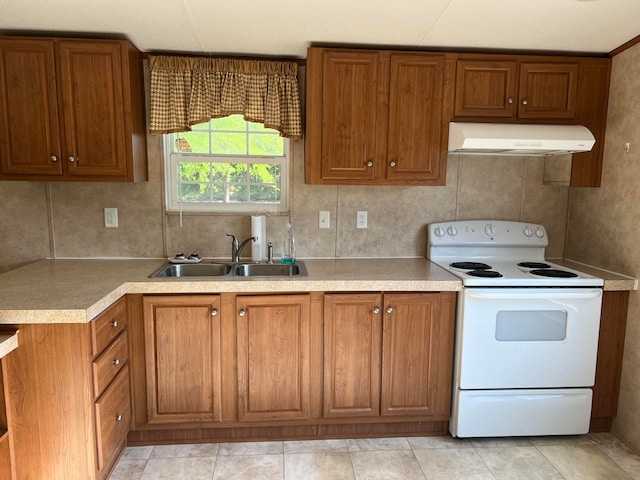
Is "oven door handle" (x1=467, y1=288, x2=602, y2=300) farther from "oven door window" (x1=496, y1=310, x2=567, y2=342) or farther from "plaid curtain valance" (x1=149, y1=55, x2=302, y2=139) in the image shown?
"plaid curtain valance" (x1=149, y1=55, x2=302, y2=139)

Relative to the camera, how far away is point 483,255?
2.83 metres

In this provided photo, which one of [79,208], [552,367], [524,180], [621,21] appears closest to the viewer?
[621,21]

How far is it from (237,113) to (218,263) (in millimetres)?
898

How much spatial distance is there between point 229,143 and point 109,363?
1465 mm

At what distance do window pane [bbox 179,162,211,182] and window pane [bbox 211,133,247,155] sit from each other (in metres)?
0.12

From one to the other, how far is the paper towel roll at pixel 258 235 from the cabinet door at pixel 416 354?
0.87 meters

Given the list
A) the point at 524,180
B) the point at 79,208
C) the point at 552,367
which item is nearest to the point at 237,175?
the point at 79,208

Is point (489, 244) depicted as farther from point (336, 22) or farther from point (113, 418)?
point (113, 418)

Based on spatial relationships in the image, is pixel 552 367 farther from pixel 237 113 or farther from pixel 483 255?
pixel 237 113

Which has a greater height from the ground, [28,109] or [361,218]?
[28,109]

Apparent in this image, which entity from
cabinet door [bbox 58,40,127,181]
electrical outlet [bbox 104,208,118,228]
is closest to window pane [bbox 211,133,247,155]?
cabinet door [bbox 58,40,127,181]

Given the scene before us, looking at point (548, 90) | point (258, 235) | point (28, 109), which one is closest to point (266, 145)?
point (258, 235)

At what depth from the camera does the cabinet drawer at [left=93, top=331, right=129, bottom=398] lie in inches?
71.3

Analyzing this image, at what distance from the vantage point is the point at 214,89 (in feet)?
8.25
